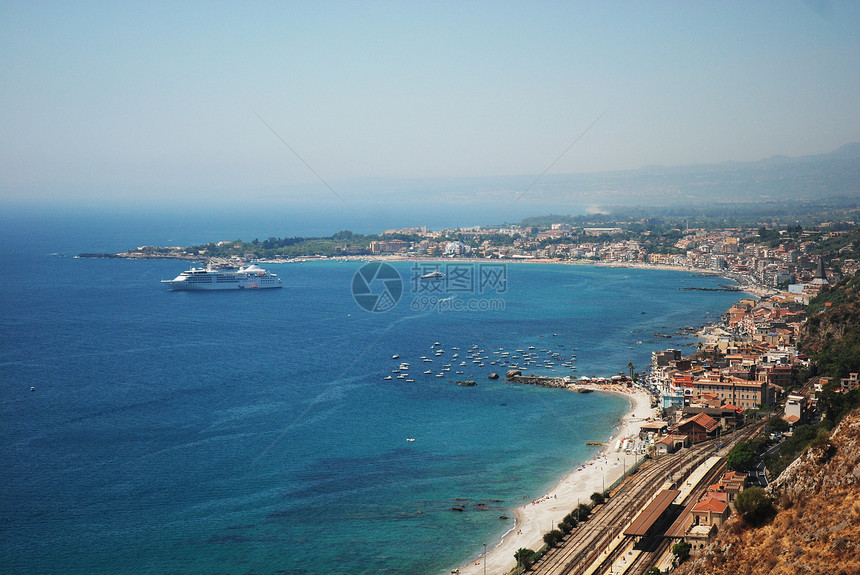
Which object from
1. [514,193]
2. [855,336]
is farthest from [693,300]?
[514,193]

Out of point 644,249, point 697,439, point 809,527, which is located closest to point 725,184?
point 644,249

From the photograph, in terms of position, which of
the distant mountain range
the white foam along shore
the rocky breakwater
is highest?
the distant mountain range

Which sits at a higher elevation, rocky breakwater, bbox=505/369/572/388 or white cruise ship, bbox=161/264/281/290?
white cruise ship, bbox=161/264/281/290

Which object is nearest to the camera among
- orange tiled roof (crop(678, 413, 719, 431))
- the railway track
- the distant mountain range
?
the railway track

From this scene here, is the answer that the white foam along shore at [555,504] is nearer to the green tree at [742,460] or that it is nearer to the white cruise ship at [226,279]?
the green tree at [742,460]

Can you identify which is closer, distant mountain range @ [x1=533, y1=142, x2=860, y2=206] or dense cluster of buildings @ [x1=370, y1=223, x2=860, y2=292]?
dense cluster of buildings @ [x1=370, y1=223, x2=860, y2=292]

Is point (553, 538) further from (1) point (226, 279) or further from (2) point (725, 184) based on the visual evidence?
(2) point (725, 184)

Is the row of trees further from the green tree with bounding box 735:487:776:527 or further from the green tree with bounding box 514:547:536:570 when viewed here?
the green tree with bounding box 735:487:776:527

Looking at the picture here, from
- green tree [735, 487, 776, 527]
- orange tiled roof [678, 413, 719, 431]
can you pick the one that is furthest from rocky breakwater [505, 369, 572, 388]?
green tree [735, 487, 776, 527]

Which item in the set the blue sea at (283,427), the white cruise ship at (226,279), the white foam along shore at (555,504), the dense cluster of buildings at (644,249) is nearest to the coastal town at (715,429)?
the white foam along shore at (555,504)
